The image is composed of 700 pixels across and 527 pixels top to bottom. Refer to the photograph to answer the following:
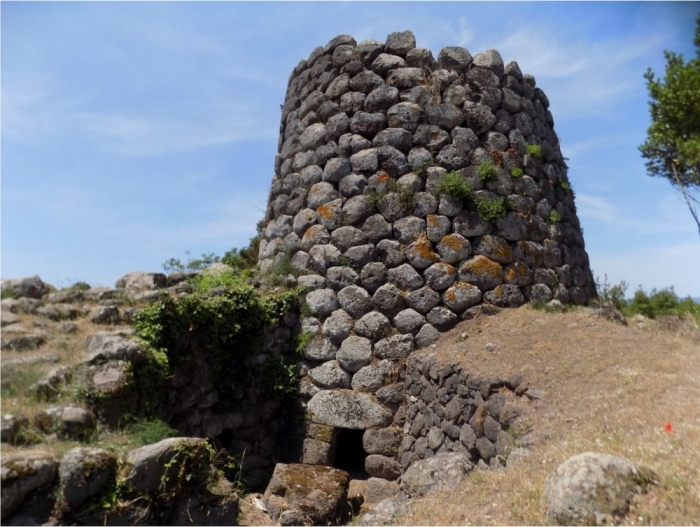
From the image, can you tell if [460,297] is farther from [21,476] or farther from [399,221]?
[21,476]

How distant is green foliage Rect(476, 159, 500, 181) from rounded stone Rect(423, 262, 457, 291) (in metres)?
1.57

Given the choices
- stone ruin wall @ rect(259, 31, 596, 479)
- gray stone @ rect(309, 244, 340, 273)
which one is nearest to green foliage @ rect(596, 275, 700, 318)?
stone ruin wall @ rect(259, 31, 596, 479)

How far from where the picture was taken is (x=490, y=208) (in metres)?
8.35

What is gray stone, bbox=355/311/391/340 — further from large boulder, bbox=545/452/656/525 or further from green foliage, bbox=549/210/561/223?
large boulder, bbox=545/452/656/525

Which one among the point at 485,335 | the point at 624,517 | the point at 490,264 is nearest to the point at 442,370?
the point at 485,335

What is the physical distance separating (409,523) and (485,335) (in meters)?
3.50

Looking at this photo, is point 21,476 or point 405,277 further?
point 405,277

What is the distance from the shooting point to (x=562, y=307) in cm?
841

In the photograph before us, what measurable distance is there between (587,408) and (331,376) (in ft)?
12.3

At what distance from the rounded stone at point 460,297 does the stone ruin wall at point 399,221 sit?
0.05 feet

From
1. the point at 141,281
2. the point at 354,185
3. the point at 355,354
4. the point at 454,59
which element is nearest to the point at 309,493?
the point at 355,354

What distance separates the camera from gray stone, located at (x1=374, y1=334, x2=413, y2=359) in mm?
7809

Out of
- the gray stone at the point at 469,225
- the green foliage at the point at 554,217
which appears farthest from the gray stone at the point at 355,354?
the green foliage at the point at 554,217

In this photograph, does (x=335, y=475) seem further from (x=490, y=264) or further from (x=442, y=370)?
(x=490, y=264)
